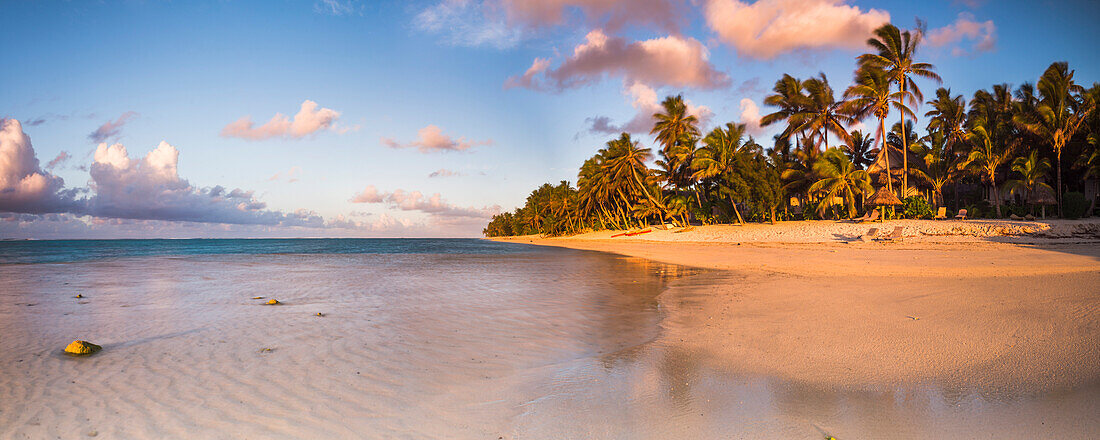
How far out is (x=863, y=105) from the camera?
3562 centimetres

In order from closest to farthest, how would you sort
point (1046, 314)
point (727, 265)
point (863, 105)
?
point (1046, 314), point (727, 265), point (863, 105)

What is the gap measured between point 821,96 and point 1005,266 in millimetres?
30437

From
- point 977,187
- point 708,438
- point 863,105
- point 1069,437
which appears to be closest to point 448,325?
point 708,438

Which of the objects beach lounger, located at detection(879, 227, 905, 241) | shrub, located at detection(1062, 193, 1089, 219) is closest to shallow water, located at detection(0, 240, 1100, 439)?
beach lounger, located at detection(879, 227, 905, 241)

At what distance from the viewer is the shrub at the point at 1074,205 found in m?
26.9

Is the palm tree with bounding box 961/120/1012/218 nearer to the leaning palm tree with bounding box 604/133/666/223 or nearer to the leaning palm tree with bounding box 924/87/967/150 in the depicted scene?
the leaning palm tree with bounding box 924/87/967/150

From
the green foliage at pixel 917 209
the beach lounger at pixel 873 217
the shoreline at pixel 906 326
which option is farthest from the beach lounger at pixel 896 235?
the shoreline at pixel 906 326

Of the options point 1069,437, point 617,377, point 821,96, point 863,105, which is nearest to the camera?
point 1069,437

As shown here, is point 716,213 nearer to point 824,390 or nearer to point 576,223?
point 576,223

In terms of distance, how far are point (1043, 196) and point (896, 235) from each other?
10.4 metres

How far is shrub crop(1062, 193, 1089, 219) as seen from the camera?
26906 mm

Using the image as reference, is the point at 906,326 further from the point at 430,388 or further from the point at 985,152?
the point at 985,152

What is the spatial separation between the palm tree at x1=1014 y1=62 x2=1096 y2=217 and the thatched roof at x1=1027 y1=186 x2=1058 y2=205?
0.42m

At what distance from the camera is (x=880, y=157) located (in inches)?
1476
